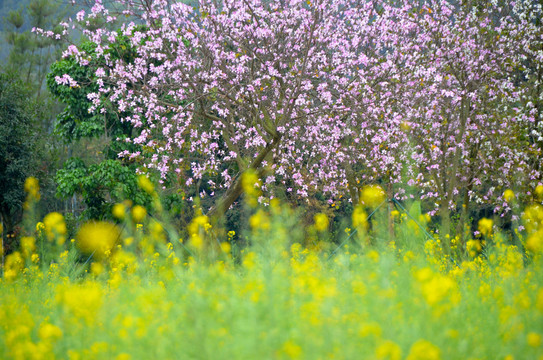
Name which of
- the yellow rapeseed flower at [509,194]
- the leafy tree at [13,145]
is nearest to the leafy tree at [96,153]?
the leafy tree at [13,145]

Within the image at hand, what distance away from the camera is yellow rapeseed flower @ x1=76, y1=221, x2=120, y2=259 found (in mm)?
6258

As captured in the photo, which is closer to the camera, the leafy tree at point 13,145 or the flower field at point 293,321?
the flower field at point 293,321

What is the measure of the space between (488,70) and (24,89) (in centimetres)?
1564

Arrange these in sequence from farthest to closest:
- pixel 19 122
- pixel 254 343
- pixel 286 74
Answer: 1. pixel 19 122
2. pixel 286 74
3. pixel 254 343

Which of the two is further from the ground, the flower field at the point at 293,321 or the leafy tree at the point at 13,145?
the leafy tree at the point at 13,145

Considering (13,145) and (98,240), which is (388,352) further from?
(13,145)

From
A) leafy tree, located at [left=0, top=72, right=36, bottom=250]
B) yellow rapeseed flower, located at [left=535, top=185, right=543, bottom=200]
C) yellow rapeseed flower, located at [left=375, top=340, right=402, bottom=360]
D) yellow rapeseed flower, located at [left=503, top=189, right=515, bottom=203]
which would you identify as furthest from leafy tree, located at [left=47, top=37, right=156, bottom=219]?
yellow rapeseed flower, located at [left=375, top=340, right=402, bottom=360]

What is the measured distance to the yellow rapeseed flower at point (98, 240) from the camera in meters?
6.26

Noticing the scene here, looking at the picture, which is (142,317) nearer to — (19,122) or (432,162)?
(432,162)

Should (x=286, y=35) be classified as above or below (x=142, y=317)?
above

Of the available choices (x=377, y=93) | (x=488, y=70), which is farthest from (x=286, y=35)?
(x=488, y=70)

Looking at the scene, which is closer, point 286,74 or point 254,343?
point 254,343

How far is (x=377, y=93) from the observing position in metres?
8.66

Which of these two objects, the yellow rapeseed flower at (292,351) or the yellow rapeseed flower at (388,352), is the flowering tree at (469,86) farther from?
the yellow rapeseed flower at (292,351)
